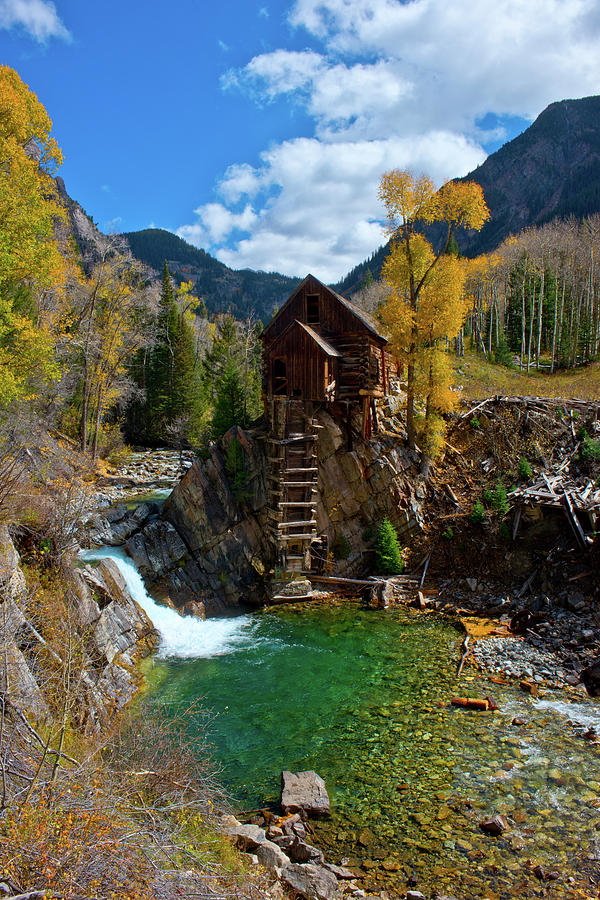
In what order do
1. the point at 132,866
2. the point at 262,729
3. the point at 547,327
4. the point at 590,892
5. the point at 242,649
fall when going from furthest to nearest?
1. the point at 547,327
2. the point at 242,649
3. the point at 262,729
4. the point at 590,892
5. the point at 132,866

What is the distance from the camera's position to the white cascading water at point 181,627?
1705 centimetres

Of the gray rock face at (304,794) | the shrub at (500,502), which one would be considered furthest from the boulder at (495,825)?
the shrub at (500,502)

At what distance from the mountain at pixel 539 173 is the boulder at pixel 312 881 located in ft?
553

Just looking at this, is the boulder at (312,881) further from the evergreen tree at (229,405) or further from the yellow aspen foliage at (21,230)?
the evergreen tree at (229,405)

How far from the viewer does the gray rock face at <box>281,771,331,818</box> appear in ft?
31.4

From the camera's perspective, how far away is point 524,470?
22.3 meters

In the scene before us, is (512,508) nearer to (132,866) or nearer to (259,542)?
(259,542)

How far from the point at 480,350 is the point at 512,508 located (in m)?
39.6

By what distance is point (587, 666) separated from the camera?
14078mm

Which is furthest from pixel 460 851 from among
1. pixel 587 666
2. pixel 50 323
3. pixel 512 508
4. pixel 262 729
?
pixel 50 323

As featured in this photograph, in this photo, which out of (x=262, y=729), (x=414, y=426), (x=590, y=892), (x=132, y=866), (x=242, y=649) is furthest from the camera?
(x=414, y=426)

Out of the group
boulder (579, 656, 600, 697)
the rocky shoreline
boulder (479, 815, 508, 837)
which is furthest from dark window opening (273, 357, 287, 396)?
boulder (479, 815, 508, 837)

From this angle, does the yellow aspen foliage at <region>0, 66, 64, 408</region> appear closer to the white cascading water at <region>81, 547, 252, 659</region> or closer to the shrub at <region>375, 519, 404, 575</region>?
the white cascading water at <region>81, 547, 252, 659</region>

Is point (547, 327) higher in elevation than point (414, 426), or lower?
higher
